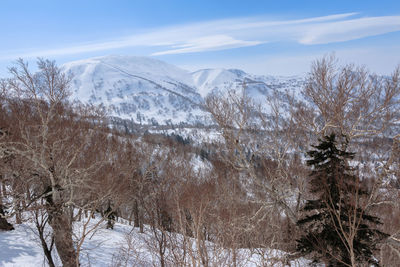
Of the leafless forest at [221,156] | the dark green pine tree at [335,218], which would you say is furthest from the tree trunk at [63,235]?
the dark green pine tree at [335,218]

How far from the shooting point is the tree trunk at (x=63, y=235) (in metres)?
10.1

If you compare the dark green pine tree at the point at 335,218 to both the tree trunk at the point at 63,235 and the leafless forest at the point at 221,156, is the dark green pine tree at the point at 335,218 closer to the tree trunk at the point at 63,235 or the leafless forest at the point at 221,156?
the leafless forest at the point at 221,156

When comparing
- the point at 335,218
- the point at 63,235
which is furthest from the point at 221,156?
the point at 63,235

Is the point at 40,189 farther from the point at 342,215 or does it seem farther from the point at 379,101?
the point at 379,101

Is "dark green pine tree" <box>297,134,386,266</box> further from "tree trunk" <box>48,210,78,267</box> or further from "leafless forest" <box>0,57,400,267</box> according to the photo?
"tree trunk" <box>48,210,78,267</box>

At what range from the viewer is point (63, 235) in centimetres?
990

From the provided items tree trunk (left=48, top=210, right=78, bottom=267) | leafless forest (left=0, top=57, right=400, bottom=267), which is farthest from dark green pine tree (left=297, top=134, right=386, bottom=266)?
tree trunk (left=48, top=210, right=78, bottom=267)

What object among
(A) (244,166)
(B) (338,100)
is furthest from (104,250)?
(B) (338,100)

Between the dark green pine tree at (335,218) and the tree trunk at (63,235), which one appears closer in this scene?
the dark green pine tree at (335,218)

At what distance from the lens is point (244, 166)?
12.9 metres

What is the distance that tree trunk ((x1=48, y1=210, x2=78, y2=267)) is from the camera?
10.1m

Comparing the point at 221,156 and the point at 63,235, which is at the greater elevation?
the point at 221,156

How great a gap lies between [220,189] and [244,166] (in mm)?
8831

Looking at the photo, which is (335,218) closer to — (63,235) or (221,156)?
(221,156)
